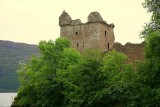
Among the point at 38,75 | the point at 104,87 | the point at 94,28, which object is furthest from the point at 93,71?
the point at 94,28

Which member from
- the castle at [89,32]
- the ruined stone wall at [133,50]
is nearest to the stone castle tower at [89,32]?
the castle at [89,32]

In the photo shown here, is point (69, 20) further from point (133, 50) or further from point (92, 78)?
point (92, 78)

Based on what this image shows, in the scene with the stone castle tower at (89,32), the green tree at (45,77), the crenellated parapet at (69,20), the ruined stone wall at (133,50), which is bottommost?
the green tree at (45,77)

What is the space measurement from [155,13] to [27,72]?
22.4m

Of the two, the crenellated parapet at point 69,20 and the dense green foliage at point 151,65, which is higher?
the crenellated parapet at point 69,20

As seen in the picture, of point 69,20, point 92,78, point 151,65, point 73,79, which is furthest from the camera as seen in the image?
A: point 69,20

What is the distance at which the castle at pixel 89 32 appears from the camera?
56406 mm

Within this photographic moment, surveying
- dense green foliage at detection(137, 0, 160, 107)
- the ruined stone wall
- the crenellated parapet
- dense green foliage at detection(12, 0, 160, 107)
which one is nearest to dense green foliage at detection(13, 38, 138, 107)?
dense green foliage at detection(12, 0, 160, 107)

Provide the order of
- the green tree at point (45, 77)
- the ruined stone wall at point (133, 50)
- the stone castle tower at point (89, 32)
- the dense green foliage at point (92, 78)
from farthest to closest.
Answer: the stone castle tower at point (89, 32) < the ruined stone wall at point (133, 50) < the green tree at point (45, 77) < the dense green foliage at point (92, 78)

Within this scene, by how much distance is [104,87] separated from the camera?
3491cm

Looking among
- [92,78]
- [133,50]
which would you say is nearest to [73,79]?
[92,78]

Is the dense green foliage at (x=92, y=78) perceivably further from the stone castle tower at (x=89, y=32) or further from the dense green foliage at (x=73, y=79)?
the stone castle tower at (x=89, y=32)

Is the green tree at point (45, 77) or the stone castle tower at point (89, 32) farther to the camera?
the stone castle tower at point (89, 32)

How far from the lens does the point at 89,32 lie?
57.0 metres
